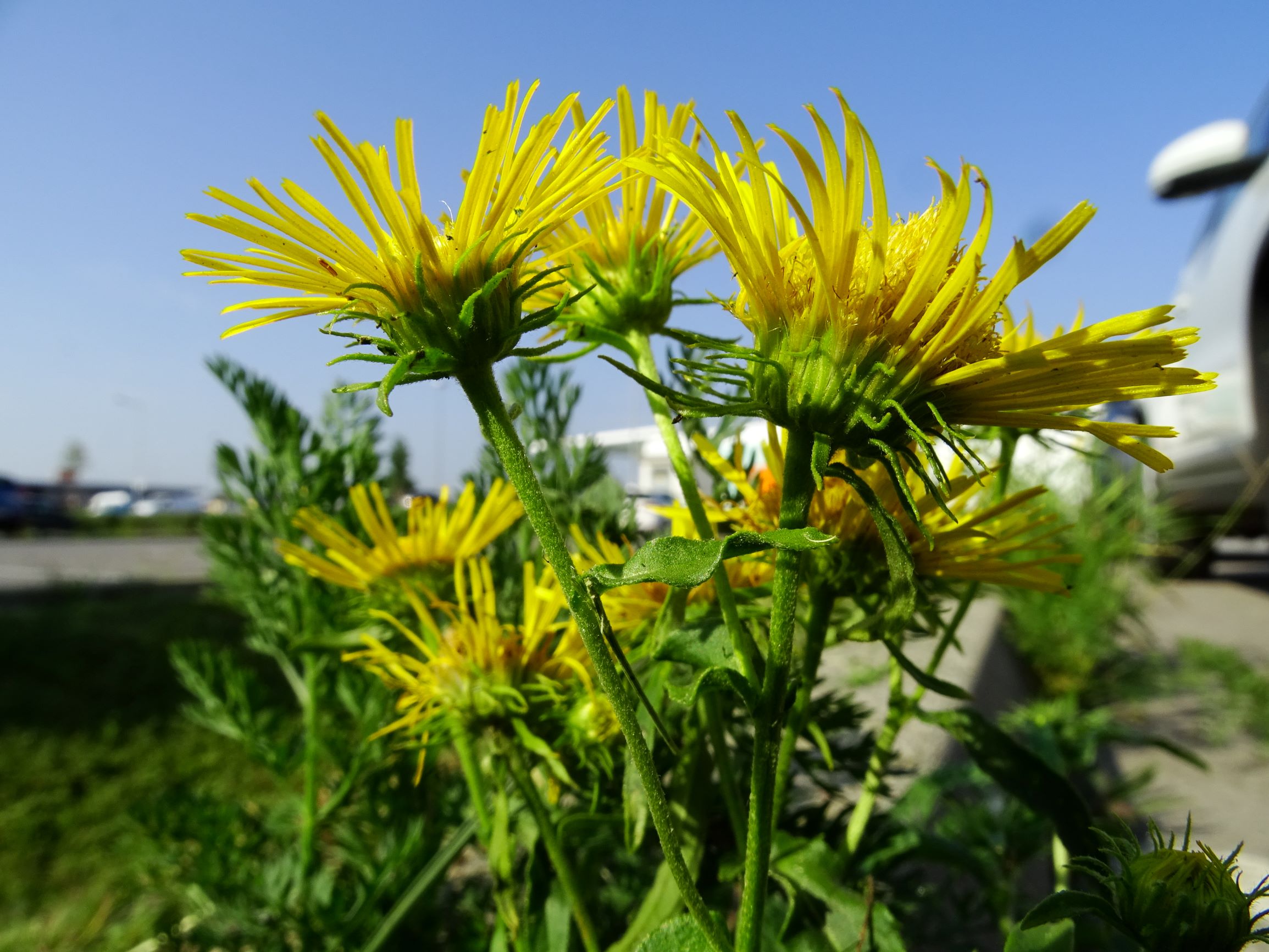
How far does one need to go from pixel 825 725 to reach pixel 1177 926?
11.3 inches

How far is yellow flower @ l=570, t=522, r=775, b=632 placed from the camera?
0.53m

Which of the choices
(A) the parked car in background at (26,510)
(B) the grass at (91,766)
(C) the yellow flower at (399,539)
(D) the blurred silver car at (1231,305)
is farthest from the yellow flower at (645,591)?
(A) the parked car in background at (26,510)

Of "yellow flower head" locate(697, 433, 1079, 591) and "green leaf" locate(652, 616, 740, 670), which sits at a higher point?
"yellow flower head" locate(697, 433, 1079, 591)

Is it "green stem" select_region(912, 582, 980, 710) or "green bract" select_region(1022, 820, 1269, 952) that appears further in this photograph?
"green stem" select_region(912, 582, 980, 710)

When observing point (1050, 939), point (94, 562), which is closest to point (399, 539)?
point (1050, 939)

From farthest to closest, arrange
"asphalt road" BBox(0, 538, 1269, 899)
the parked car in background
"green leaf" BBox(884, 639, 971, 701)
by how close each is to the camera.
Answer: the parked car in background, "asphalt road" BBox(0, 538, 1269, 899), "green leaf" BBox(884, 639, 971, 701)

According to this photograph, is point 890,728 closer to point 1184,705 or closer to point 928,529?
point 928,529

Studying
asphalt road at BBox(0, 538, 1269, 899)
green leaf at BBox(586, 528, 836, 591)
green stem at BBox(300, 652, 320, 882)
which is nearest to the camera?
green leaf at BBox(586, 528, 836, 591)

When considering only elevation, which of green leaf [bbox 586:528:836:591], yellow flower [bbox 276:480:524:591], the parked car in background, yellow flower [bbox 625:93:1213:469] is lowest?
the parked car in background

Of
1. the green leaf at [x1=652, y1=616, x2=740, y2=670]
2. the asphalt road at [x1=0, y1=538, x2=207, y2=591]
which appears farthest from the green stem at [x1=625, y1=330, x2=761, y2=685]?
the asphalt road at [x1=0, y1=538, x2=207, y2=591]

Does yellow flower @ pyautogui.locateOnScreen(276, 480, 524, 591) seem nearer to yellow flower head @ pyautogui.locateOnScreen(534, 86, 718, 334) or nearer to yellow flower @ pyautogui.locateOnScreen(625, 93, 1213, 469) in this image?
yellow flower head @ pyautogui.locateOnScreen(534, 86, 718, 334)

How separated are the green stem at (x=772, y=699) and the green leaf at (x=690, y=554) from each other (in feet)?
0.06

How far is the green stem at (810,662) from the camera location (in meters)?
0.44

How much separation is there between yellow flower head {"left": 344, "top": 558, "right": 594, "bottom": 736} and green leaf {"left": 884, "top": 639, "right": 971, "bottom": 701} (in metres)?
0.19
